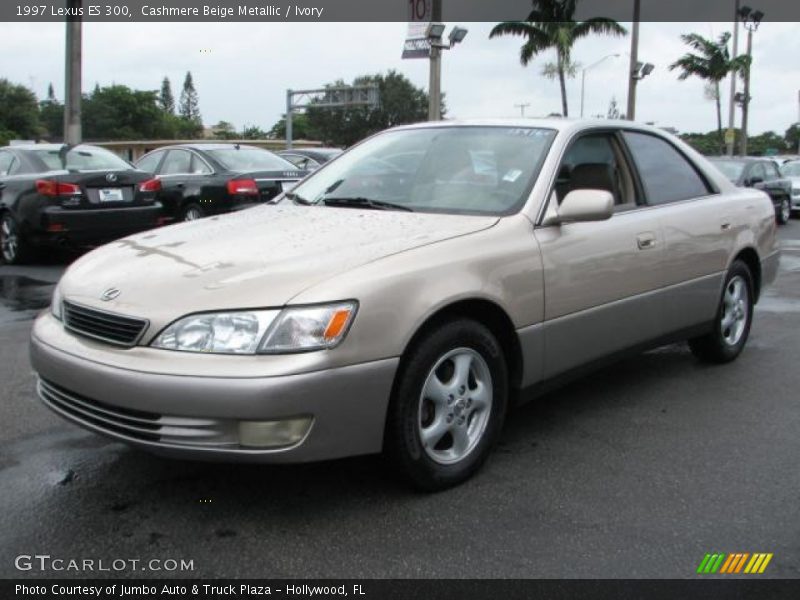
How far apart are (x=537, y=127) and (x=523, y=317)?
45.8 inches

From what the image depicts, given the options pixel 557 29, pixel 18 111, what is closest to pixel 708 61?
pixel 557 29

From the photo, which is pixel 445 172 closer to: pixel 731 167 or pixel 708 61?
pixel 731 167

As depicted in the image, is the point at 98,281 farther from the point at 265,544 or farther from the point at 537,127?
the point at 537,127

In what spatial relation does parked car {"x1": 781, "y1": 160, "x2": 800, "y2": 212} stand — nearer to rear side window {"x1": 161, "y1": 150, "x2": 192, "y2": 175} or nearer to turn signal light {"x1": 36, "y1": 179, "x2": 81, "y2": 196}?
rear side window {"x1": 161, "y1": 150, "x2": 192, "y2": 175}

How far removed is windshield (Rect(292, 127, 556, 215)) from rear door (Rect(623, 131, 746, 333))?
88 cm

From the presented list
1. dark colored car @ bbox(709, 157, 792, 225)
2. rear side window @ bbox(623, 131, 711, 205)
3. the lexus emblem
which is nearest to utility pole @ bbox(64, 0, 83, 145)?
dark colored car @ bbox(709, 157, 792, 225)

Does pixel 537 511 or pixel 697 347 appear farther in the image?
pixel 697 347

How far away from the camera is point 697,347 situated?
5.24 m

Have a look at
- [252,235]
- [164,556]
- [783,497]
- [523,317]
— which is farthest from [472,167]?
[164,556]

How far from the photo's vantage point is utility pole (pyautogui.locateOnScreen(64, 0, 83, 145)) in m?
15.6

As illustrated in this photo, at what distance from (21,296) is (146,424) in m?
5.42

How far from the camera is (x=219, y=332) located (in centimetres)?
280

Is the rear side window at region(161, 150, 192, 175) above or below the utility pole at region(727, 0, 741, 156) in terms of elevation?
below
